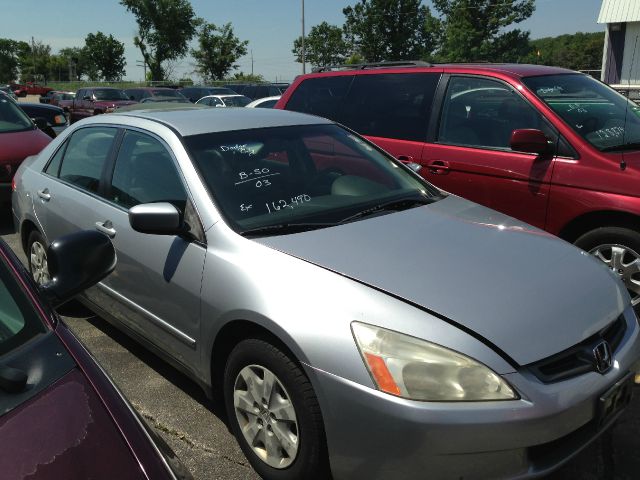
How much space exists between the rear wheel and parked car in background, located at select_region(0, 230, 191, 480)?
8.57ft

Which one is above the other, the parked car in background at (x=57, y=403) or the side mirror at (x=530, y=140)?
the side mirror at (x=530, y=140)

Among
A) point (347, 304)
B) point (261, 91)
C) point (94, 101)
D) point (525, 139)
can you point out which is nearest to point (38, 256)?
point (347, 304)

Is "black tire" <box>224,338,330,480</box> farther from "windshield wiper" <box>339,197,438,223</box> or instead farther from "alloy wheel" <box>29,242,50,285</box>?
"alloy wheel" <box>29,242,50,285</box>

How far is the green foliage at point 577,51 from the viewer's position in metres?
45.9

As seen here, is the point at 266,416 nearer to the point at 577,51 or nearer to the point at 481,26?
the point at 481,26

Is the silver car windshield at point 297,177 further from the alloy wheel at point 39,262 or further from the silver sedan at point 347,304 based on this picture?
the alloy wheel at point 39,262

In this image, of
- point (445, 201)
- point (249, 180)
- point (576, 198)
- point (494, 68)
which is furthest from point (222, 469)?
point (494, 68)

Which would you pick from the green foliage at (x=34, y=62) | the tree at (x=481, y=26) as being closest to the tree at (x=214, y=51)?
the tree at (x=481, y=26)

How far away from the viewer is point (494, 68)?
454 cm

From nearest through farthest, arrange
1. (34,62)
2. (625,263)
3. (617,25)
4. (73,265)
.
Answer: (73,265)
(625,263)
(617,25)
(34,62)

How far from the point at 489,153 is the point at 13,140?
18.7ft

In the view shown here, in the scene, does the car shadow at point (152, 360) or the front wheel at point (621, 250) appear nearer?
the car shadow at point (152, 360)

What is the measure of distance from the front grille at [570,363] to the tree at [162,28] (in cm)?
5068

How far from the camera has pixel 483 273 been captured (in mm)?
2398
